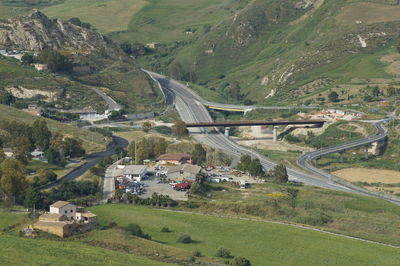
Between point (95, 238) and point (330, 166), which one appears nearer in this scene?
point (95, 238)

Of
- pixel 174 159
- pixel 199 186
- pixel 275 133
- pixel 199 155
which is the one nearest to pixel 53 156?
pixel 174 159

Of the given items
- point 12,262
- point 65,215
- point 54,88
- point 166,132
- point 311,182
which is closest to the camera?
point 12,262

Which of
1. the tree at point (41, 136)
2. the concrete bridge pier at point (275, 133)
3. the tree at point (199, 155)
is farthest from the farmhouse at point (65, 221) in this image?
the concrete bridge pier at point (275, 133)

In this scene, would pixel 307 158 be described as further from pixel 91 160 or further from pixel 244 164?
pixel 91 160

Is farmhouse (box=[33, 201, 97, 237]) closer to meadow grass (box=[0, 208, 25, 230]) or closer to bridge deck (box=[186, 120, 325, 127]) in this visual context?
meadow grass (box=[0, 208, 25, 230])

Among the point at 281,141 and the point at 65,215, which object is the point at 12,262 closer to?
the point at 65,215

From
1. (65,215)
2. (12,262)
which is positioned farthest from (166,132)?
(12,262)
